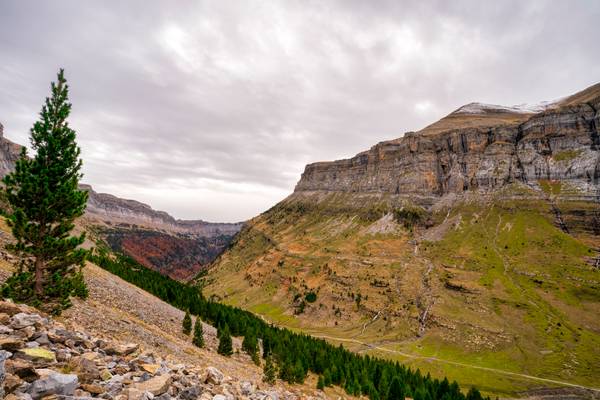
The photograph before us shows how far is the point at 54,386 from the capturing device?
9203mm

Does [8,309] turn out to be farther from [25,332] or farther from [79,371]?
[79,371]

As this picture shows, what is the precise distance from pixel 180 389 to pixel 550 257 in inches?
7561

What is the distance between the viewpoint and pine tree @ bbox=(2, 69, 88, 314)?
22.4 meters

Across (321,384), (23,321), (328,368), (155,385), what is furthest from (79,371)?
(328,368)

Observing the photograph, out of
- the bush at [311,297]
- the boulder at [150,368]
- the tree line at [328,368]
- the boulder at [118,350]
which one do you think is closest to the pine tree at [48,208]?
the boulder at [118,350]

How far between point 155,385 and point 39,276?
18.0 metres

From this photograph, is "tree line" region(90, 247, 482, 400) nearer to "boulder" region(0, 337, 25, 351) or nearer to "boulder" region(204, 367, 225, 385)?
"boulder" region(204, 367, 225, 385)

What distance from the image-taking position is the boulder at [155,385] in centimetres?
1160

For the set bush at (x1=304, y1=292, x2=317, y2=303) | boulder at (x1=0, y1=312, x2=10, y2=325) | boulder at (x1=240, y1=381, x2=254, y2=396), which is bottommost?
bush at (x1=304, y1=292, x2=317, y2=303)

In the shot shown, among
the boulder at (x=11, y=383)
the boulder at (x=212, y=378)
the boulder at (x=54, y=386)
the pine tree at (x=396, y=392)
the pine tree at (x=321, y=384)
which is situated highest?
the boulder at (x=11, y=383)

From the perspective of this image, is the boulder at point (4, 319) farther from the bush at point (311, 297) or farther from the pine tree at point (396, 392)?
the bush at point (311, 297)

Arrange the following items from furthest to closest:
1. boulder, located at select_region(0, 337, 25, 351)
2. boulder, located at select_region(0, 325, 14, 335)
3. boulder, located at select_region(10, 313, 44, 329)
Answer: boulder, located at select_region(10, 313, 44, 329) < boulder, located at select_region(0, 325, 14, 335) < boulder, located at select_region(0, 337, 25, 351)

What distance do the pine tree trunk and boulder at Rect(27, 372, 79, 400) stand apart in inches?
706

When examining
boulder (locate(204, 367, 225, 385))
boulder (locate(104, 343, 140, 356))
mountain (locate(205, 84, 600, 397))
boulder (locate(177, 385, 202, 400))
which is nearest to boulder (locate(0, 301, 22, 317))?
boulder (locate(104, 343, 140, 356))
